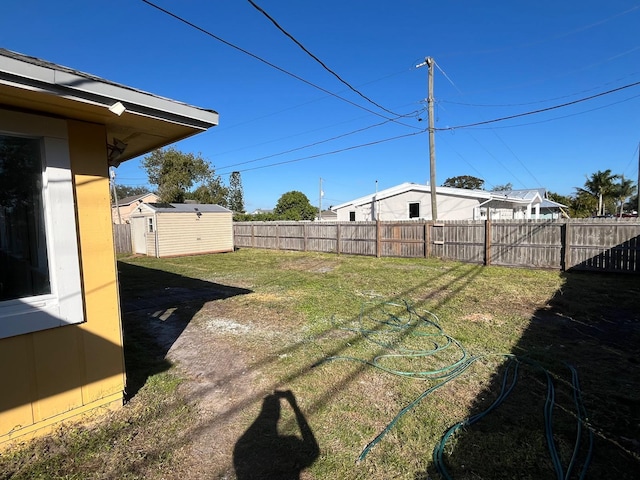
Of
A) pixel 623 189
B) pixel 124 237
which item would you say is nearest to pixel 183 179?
pixel 124 237

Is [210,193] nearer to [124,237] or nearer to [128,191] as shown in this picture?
[124,237]

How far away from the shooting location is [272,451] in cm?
231

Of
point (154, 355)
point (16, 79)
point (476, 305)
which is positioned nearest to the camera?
point (16, 79)

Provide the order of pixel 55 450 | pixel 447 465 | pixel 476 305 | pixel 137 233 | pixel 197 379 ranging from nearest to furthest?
1. pixel 447 465
2. pixel 55 450
3. pixel 197 379
4. pixel 476 305
5. pixel 137 233

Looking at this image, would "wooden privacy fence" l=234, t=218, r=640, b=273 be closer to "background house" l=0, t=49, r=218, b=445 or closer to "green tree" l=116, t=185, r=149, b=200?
"background house" l=0, t=49, r=218, b=445

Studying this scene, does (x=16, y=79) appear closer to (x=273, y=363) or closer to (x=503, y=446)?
(x=273, y=363)

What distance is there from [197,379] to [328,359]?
142 centimetres

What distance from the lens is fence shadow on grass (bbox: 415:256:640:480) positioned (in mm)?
2152

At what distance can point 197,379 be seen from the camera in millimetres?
3408

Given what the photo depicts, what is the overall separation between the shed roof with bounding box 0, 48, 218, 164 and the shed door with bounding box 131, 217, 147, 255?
15627mm

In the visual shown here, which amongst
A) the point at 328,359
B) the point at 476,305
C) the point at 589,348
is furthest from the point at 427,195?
the point at 328,359

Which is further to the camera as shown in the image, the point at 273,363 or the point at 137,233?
the point at 137,233

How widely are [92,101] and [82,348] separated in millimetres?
1874

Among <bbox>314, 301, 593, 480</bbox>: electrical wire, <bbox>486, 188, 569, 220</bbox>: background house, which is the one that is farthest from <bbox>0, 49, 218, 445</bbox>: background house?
<bbox>486, 188, 569, 220</bbox>: background house
